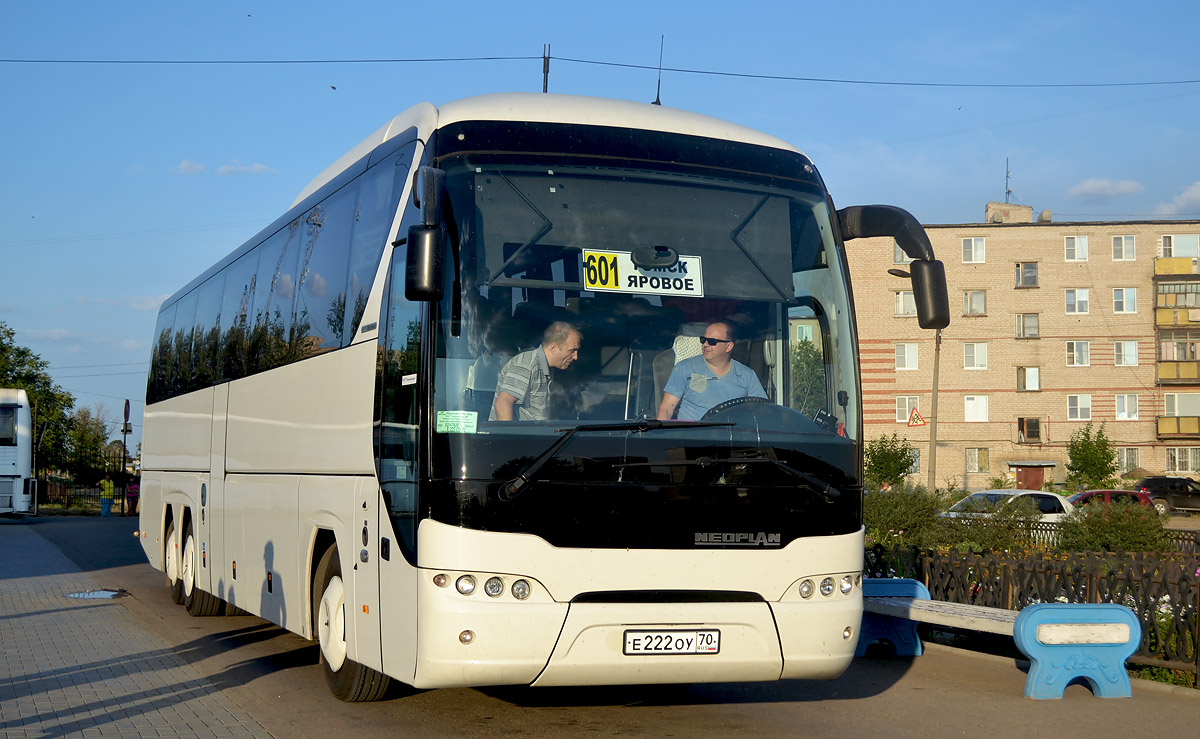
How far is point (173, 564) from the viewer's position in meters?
15.1

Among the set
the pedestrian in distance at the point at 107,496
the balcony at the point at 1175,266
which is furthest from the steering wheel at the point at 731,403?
the balcony at the point at 1175,266

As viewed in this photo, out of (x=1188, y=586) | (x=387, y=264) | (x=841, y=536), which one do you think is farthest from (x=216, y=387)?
(x=1188, y=586)

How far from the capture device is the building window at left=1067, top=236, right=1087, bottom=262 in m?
69.0

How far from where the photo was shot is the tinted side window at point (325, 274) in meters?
9.05

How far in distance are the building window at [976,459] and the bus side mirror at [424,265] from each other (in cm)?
6580

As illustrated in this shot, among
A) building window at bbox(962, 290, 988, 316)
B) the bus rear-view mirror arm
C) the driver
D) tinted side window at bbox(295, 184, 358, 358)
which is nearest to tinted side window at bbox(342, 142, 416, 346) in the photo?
tinted side window at bbox(295, 184, 358, 358)

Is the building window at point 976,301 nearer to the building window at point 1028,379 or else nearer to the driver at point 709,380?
the building window at point 1028,379

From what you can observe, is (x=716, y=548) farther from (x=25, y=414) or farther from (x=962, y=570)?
(x=25, y=414)

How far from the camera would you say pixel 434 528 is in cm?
679

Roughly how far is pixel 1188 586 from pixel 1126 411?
2541 inches

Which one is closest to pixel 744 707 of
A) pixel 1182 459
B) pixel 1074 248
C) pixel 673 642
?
pixel 673 642

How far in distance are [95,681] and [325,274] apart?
3.57 m

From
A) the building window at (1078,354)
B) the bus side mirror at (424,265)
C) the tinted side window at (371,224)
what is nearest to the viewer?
the bus side mirror at (424,265)

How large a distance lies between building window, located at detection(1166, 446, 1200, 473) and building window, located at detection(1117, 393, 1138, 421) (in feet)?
8.69
